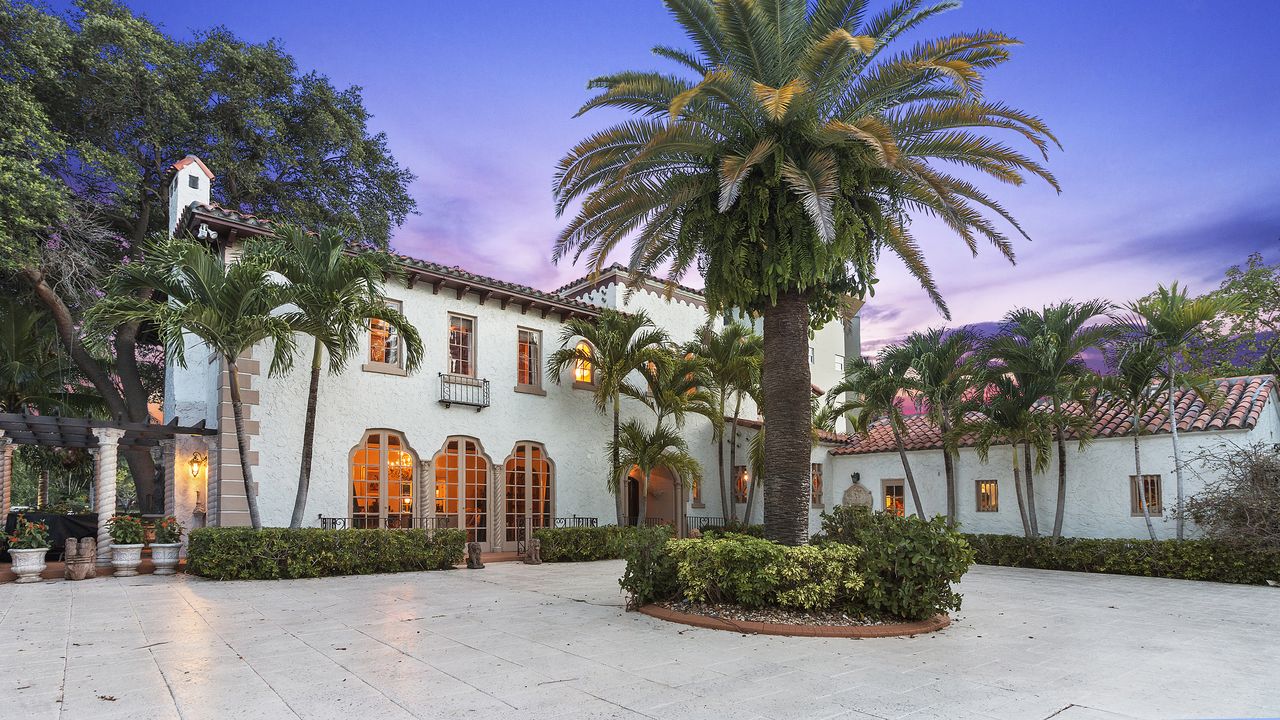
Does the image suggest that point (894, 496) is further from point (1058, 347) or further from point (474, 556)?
point (474, 556)

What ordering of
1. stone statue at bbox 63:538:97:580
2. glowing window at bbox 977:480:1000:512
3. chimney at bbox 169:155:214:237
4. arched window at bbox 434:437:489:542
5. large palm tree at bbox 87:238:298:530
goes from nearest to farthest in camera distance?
1. large palm tree at bbox 87:238:298:530
2. stone statue at bbox 63:538:97:580
3. chimney at bbox 169:155:214:237
4. arched window at bbox 434:437:489:542
5. glowing window at bbox 977:480:1000:512

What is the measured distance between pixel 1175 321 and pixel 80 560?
2128 centimetres

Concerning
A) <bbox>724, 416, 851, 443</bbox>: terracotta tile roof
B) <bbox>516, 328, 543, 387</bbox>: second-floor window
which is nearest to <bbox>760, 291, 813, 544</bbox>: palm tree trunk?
<bbox>516, 328, 543, 387</bbox>: second-floor window

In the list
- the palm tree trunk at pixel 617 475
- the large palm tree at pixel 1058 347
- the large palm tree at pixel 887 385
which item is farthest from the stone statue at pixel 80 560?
the large palm tree at pixel 1058 347

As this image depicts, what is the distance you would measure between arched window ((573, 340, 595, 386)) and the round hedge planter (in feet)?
41.4

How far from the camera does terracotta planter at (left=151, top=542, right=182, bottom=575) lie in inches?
578

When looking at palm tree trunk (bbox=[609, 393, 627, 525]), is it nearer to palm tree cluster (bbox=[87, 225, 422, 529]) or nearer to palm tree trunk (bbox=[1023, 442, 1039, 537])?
palm tree cluster (bbox=[87, 225, 422, 529])

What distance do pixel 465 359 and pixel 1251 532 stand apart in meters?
17.1

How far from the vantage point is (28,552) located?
44.3 ft

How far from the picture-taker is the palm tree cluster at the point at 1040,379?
16609 mm

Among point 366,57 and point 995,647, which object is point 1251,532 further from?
point 366,57

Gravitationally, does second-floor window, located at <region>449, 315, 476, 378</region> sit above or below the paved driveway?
above

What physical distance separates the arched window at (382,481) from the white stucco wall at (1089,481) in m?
14.0

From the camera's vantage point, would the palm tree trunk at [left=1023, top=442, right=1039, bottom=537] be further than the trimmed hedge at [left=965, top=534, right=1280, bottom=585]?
Yes
